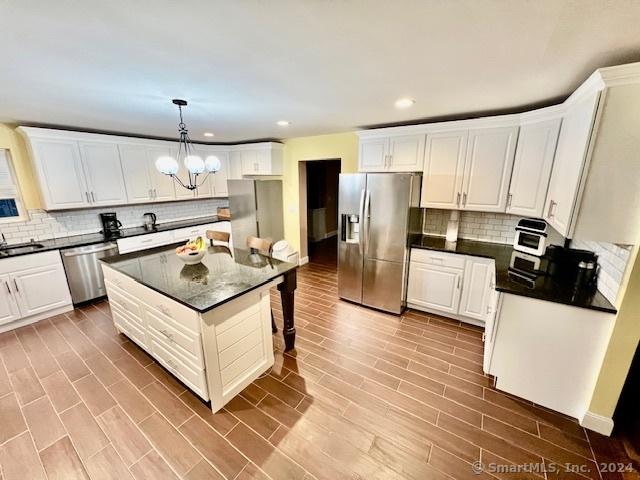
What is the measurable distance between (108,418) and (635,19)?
3.69 m

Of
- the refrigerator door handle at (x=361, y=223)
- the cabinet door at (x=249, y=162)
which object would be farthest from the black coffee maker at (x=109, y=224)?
the refrigerator door handle at (x=361, y=223)

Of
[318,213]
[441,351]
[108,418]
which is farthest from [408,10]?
[318,213]

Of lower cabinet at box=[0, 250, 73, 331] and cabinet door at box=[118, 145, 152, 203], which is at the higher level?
cabinet door at box=[118, 145, 152, 203]

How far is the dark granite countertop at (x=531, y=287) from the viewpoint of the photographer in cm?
170

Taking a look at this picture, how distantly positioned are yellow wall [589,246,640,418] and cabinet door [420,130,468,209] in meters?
1.59

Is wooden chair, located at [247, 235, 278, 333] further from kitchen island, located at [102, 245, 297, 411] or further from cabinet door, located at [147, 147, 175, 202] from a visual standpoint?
cabinet door, located at [147, 147, 175, 202]

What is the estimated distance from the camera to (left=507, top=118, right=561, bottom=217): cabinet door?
7.54 feet

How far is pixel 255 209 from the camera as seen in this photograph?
431 cm

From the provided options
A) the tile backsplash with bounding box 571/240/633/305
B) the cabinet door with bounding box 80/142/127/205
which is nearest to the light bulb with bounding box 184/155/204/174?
the cabinet door with bounding box 80/142/127/205

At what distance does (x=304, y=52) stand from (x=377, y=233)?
2078 mm

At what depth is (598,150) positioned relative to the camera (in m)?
1.50

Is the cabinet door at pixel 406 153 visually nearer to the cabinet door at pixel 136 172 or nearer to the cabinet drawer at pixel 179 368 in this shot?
the cabinet drawer at pixel 179 368

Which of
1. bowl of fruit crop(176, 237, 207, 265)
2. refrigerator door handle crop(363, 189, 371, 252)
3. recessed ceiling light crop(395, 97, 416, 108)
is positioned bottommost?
bowl of fruit crop(176, 237, 207, 265)

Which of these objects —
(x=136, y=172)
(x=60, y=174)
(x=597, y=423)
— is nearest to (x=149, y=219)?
(x=136, y=172)
